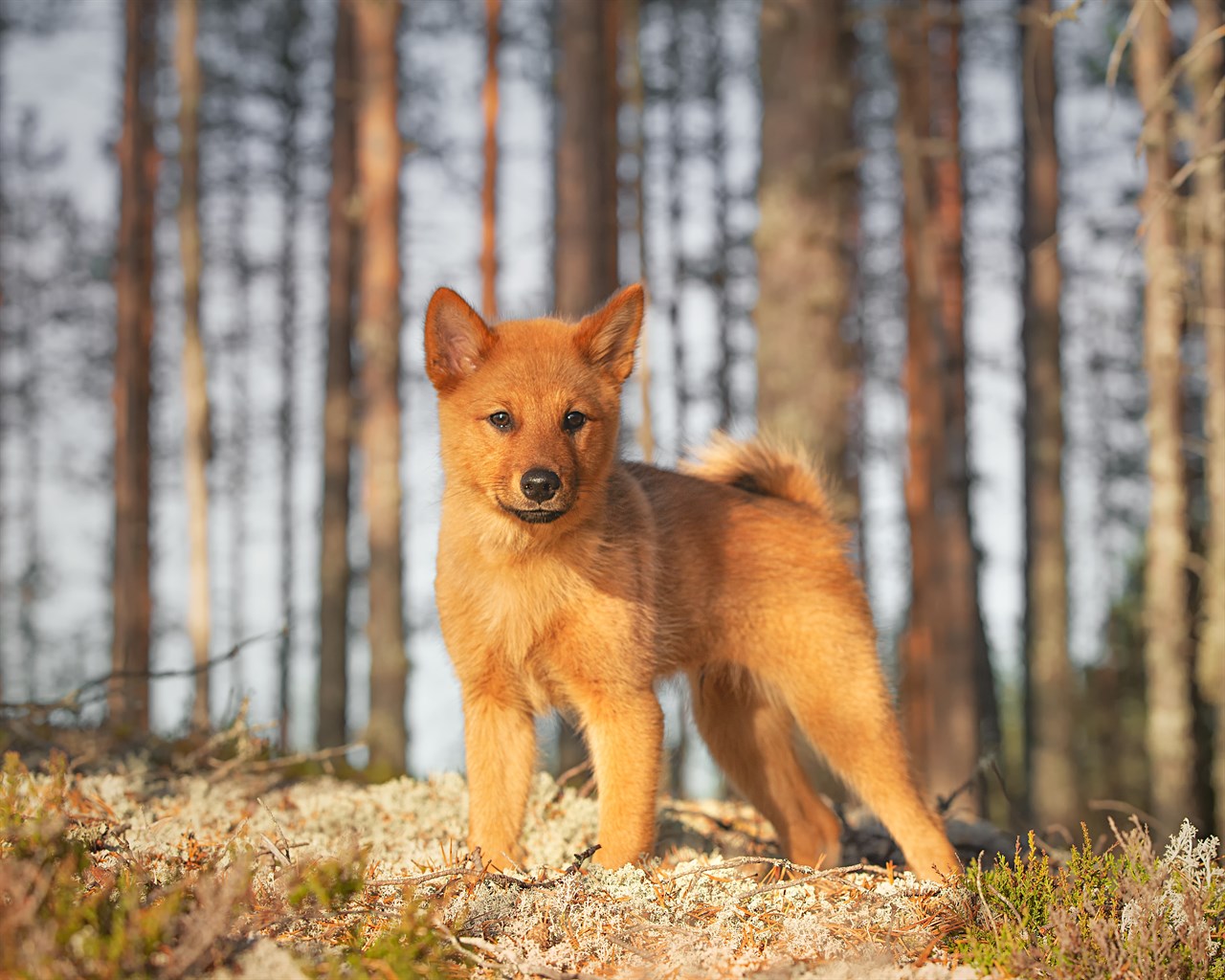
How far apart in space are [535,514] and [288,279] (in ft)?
76.8

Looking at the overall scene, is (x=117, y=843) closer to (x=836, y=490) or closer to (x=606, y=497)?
(x=606, y=497)

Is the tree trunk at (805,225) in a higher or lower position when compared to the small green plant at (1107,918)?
higher

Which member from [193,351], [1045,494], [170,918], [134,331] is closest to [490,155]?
[193,351]

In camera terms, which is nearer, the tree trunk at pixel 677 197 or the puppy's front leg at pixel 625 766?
the puppy's front leg at pixel 625 766

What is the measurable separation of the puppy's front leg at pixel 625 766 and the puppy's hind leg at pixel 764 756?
0.90 meters

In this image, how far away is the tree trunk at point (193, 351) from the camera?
1362 centimetres

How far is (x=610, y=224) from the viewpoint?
13602 millimetres

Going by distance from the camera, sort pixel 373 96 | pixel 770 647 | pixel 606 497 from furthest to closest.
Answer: pixel 373 96
pixel 770 647
pixel 606 497

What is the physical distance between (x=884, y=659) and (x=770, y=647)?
2.26 ft

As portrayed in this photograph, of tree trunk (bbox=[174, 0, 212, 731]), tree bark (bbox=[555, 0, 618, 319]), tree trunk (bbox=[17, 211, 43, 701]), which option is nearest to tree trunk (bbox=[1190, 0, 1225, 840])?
tree bark (bbox=[555, 0, 618, 319])

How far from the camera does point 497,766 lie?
4.39 m

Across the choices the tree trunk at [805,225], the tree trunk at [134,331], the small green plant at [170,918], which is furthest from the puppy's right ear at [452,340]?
the tree trunk at [134,331]

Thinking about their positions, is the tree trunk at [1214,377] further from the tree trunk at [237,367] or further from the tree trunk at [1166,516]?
the tree trunk at [237,367]

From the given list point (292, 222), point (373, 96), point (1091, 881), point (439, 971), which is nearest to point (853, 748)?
point (1091, 881)
